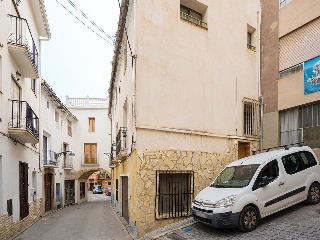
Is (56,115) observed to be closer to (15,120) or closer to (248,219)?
(15,120)

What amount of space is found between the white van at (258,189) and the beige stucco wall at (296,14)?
5691 mm

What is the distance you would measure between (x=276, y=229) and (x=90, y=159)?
82.4ft

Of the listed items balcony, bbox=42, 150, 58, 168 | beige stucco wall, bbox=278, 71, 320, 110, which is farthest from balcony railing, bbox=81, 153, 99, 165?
beige stucco wall, bbox=278, 71, 320, 110

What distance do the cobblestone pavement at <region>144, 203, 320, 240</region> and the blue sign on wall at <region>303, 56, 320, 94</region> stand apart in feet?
15.6

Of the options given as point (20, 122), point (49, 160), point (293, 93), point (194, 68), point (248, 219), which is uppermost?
point (194, 68)

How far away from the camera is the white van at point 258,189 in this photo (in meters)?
7.21

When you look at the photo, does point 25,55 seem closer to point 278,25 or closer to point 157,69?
point 157,69

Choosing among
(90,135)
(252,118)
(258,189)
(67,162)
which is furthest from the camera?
(90,135)

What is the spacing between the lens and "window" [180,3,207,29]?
10938mm

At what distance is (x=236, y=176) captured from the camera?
844 centimetres

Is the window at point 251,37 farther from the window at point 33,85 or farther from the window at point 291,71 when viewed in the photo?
the window at point 33,85

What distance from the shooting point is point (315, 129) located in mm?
10805

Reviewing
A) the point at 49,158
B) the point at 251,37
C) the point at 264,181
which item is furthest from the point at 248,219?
the point at 49,158

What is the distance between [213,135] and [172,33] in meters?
4.41
